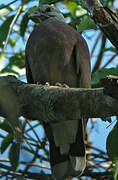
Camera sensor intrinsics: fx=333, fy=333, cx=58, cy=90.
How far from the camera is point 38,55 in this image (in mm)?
3516

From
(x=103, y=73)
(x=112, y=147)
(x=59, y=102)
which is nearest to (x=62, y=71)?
(x=103, y=73)

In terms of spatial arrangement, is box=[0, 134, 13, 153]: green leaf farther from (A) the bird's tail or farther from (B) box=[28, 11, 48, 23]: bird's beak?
(B) box=[28, 11, 48, 23]: bird's beak

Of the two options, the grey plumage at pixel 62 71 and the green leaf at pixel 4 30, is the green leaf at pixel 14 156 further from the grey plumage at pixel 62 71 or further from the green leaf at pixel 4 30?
the green leaf at pixel 4 30

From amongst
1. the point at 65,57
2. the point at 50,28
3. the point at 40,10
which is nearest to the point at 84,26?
the point at 65,57

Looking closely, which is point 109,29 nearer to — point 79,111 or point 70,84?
point 79,111

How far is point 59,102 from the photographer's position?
216 cm

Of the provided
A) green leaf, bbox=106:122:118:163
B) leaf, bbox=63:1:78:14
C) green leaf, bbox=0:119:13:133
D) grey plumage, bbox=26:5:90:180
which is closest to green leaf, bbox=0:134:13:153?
green leaf, bbox=0:119:13:133

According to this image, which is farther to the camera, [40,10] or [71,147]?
[40,10]

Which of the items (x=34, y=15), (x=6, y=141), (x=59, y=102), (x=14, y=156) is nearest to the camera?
(x=59, y=102)

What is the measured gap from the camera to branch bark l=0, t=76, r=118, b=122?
2.01 metres

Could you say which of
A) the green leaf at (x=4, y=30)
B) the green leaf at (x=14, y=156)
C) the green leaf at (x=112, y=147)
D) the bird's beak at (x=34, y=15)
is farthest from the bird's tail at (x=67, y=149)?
the bird's beak at (x=34, y=15)

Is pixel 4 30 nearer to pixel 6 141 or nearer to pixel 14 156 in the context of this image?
pixel 6 141

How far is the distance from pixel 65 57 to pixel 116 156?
1281 mm

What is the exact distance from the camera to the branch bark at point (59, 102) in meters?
2.01
